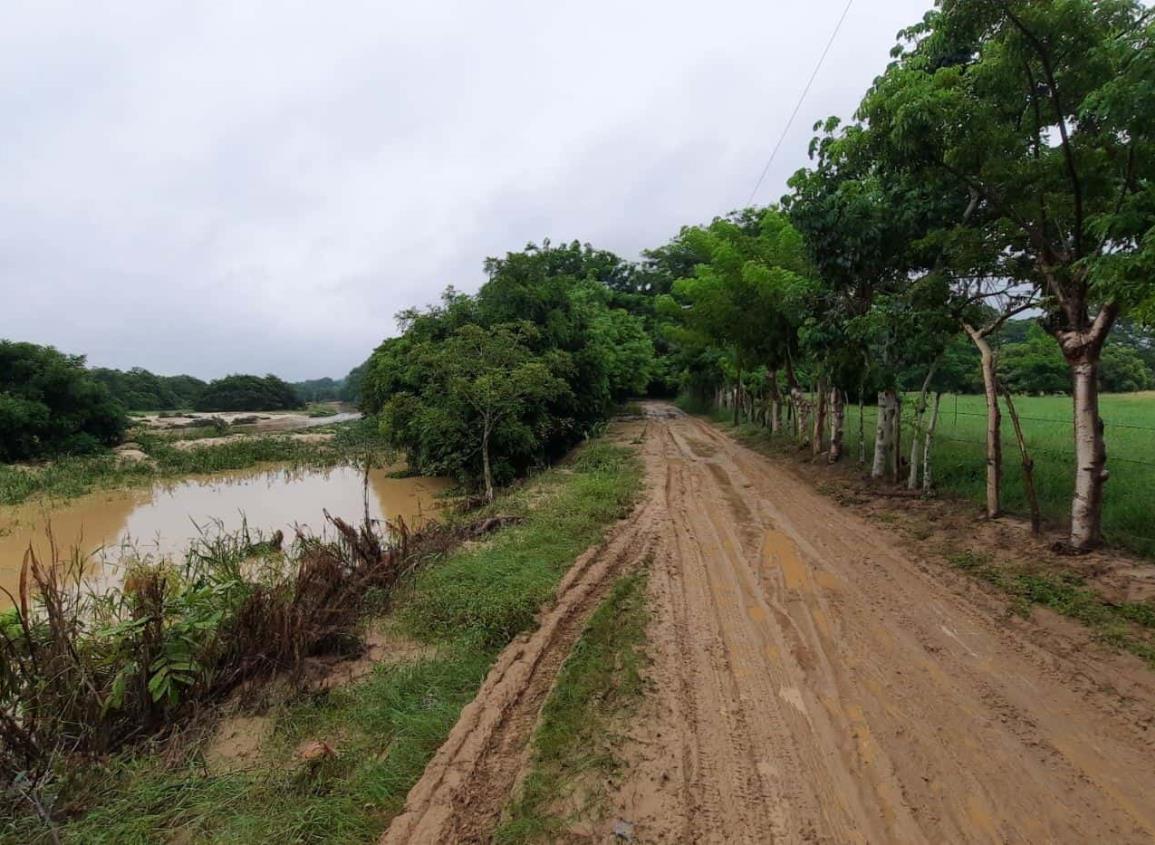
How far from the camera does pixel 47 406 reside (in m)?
24.5

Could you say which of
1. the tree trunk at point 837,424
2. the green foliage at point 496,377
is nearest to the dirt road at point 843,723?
the tree trunk at point 837,424

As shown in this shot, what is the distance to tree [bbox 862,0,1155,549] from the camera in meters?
5.29

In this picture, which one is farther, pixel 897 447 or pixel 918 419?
pixel 897 447

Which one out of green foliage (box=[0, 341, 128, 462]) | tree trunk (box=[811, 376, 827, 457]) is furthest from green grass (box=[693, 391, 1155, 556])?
green foliage (box=[0, 341, 128, 462])

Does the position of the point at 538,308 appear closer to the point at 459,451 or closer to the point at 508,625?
the point at 459,451

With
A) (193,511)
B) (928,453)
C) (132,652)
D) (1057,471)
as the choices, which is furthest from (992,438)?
(193,511)

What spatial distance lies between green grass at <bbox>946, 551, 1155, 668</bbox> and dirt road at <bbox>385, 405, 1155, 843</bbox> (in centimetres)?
21

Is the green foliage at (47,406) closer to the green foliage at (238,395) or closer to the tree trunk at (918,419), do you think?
the tree trunk at (918,419)

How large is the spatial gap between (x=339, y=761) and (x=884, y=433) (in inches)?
416

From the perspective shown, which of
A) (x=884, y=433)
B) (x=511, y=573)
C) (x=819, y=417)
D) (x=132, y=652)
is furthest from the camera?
(x=819, y=417)

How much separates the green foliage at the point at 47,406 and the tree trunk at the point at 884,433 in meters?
30.6

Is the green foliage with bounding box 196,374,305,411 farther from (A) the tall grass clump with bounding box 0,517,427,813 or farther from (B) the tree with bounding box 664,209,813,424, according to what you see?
(A) the tall grass clump with bounding box 0,517,427,813

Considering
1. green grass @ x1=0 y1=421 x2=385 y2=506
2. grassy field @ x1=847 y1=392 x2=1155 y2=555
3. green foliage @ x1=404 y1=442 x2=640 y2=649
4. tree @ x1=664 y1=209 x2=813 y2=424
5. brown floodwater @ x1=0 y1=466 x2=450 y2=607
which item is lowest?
brown floodwater @ x1=0 y1=466 x2=450 y2=607

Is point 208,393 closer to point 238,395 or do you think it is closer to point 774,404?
point 238,395
